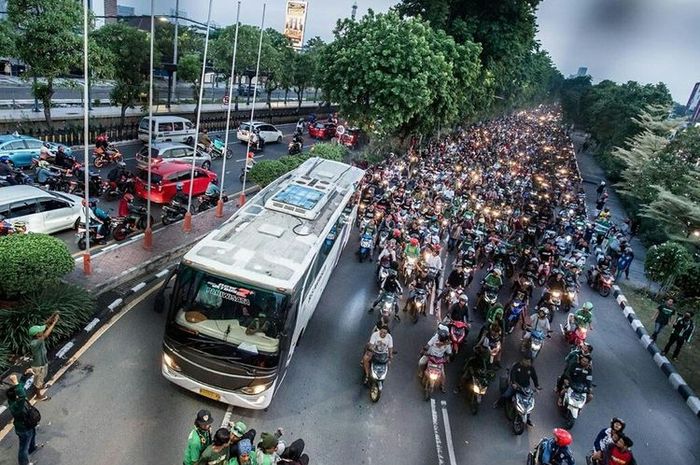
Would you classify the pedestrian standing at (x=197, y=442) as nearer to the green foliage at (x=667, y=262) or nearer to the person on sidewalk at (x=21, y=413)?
the person on sidewalk at (x=21, y=413)

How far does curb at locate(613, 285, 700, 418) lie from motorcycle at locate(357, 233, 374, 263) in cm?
956

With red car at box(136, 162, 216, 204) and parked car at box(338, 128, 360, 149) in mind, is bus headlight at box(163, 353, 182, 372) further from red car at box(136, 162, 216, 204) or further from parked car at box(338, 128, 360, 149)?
parked car at box(338, 128, 360, 149)

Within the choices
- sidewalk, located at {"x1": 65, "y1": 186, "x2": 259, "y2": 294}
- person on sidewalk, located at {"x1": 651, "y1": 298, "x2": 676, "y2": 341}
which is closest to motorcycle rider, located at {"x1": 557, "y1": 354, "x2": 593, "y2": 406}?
person on sidewalk, located at {"x1": 651, "y1": 298, "x2": 676, "y2": 341}

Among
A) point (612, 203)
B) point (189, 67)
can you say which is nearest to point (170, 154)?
point (189, 67)

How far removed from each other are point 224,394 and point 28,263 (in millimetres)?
5512

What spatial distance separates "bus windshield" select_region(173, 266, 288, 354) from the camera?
25.8ft

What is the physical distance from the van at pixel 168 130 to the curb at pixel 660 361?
23.7m

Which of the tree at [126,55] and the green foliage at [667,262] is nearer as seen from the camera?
the green foliage at [667,262]

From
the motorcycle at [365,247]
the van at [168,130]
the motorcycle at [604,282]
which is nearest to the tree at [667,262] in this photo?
the motorcycle at [604,282]

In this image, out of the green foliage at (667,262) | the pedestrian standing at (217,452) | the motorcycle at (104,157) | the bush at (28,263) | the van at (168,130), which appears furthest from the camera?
the van at (168,130)

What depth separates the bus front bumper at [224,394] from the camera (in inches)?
317

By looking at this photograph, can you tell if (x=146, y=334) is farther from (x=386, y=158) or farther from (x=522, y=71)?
(x=522, y=71)

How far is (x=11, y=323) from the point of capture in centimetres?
929

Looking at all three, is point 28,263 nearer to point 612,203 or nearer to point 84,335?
point 84,335
